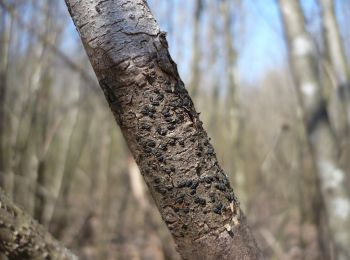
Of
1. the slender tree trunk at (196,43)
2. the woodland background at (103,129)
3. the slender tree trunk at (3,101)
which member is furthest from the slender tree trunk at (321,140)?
the slender tree trunk at (3,101)

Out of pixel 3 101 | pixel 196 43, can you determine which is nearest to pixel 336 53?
pixel 196 43

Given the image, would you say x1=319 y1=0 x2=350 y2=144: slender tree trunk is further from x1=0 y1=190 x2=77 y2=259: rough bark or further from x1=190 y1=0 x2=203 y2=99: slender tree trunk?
x1=0 y1=190 x2=77 y2=259: rough bark

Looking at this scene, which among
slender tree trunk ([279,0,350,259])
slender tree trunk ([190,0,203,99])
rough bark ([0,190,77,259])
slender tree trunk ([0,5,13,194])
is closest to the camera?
rough bark ([0,190,77,259])

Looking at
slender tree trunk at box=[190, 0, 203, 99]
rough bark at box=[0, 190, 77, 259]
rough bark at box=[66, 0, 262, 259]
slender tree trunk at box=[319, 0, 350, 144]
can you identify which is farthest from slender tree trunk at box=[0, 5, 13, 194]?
rough bark at box=[66, 0, 262, 259]

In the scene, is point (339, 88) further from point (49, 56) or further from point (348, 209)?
point (49, 56)

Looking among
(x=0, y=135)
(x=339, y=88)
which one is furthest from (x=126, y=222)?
(x=339, y=88)

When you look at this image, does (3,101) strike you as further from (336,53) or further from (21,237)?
(21,237)

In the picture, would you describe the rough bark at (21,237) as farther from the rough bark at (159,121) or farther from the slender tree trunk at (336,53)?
the slender tree trunk at (336,53)
